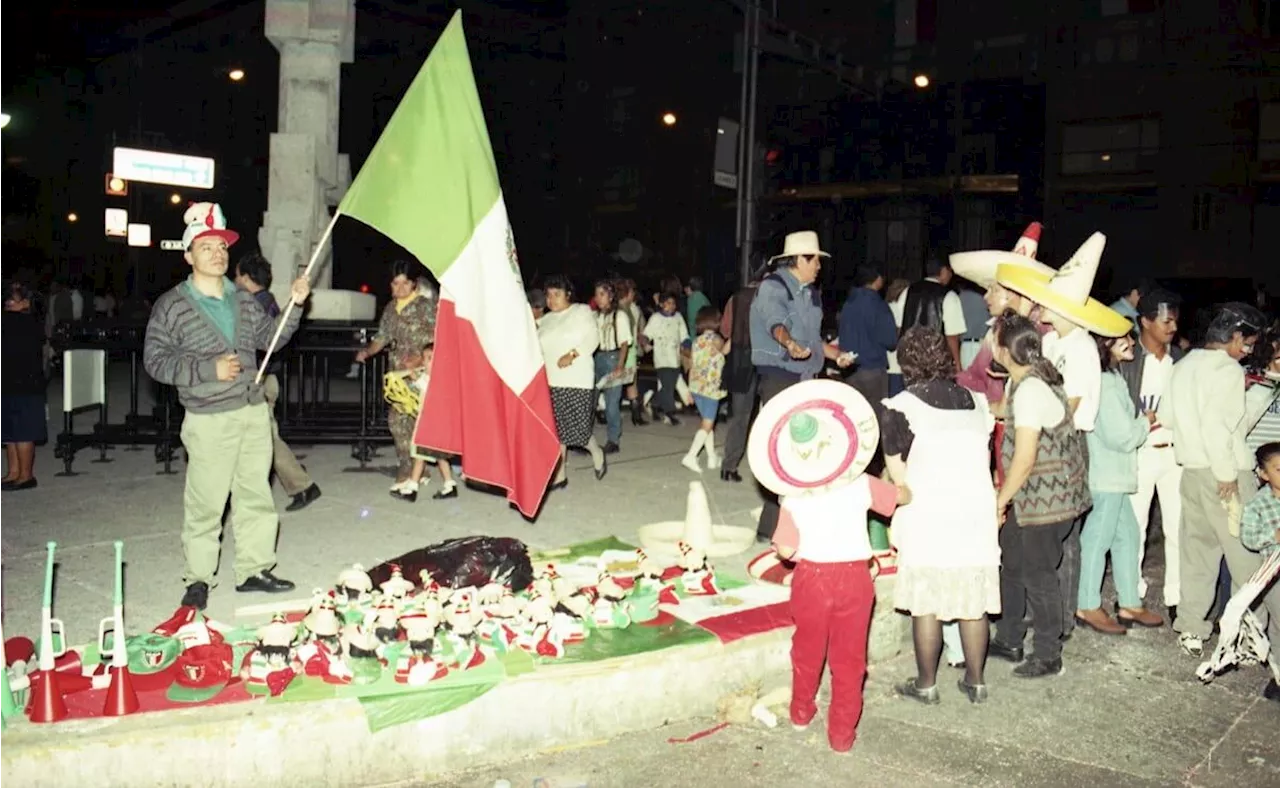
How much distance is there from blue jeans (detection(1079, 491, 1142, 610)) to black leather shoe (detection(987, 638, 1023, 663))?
0.90 m

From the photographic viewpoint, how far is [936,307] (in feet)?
36.4

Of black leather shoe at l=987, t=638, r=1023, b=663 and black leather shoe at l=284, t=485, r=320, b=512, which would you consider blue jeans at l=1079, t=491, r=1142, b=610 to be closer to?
black leather shoe at l=987, t=638, r=1023, b=663

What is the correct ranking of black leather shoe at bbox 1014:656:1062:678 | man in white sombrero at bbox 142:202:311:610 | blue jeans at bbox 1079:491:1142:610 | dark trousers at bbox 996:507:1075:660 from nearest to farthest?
dark trousers at bbox 996:507:1075:660, black leather shoe at bbox 1014:656:1062:678, man in white sombrero at bbox 142:202:311:610, blue jeans at bbox 1079:491:1142:610

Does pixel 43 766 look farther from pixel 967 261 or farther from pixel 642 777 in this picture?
pixel 967 261

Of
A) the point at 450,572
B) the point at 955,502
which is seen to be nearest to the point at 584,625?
the point at 450,572

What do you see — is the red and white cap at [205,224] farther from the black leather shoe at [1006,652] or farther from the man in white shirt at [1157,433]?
the man in white shirt at [1157,433]

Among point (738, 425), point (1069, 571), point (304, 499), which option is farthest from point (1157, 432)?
point (304, 499)

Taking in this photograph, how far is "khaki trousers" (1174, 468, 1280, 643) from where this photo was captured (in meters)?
6.00

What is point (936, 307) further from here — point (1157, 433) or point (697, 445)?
point (1157, 433)

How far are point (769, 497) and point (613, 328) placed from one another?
5.06 meters

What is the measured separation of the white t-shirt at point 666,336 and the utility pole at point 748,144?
1.33 m

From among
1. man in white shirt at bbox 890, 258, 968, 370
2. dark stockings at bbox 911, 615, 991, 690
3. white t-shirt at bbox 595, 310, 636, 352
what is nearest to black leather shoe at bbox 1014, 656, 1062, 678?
dark stockings at bbox 911, 615, 991, 690

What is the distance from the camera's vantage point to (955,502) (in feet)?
16.0

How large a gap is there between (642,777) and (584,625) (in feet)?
3.47
